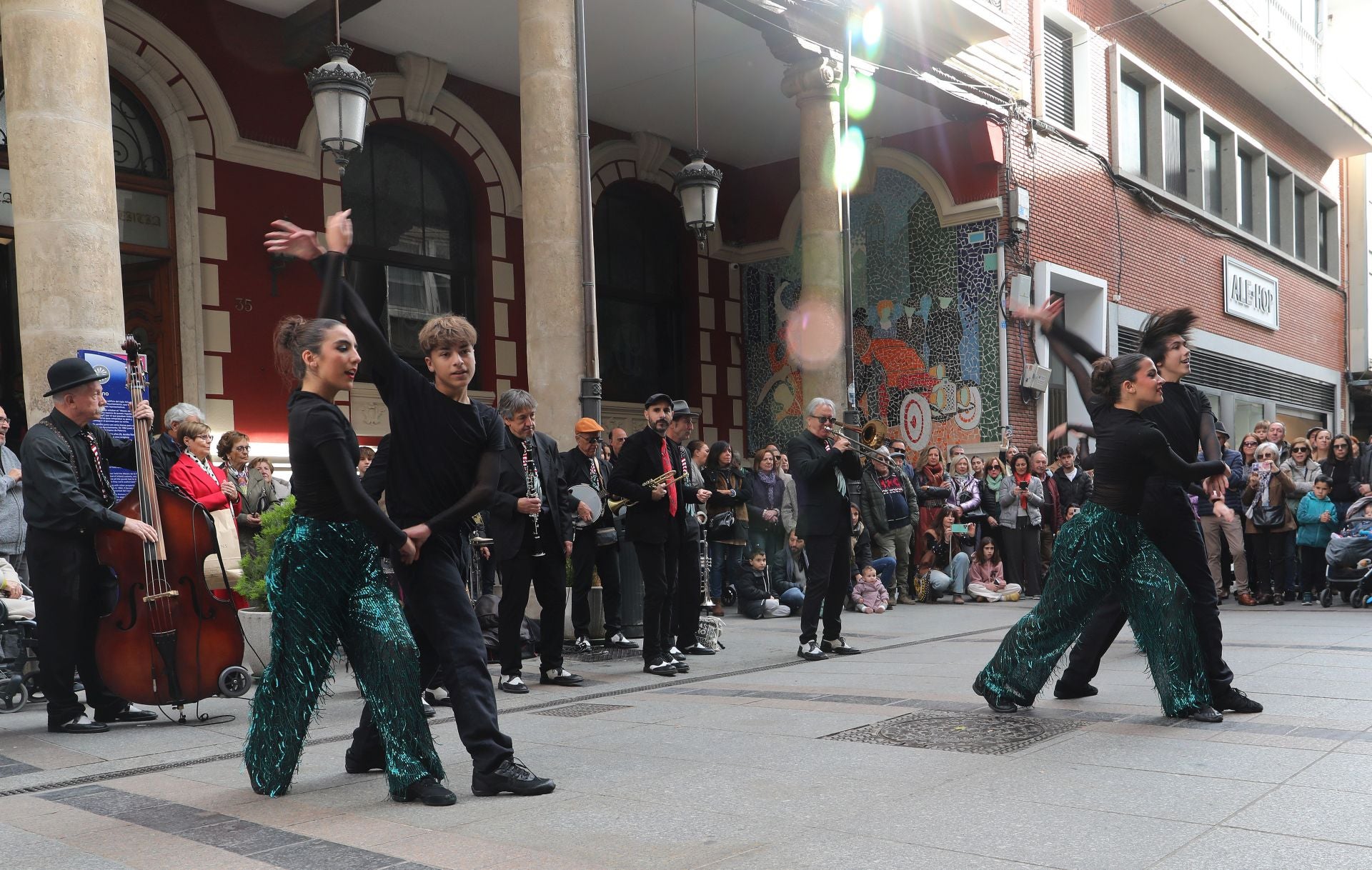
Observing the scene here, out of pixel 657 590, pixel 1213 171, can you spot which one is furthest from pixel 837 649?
pixel 1213 171

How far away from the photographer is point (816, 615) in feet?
27.5

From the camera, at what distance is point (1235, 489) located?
43.0 ft

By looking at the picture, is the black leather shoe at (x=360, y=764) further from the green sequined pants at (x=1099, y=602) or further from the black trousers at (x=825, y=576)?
the black trousers at (x=825, y=576)

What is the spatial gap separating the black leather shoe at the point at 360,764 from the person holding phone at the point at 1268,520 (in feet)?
35.6

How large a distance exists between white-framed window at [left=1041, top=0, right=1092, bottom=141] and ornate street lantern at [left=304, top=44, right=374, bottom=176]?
12.6 metres

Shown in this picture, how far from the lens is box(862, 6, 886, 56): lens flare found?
48.1 ft

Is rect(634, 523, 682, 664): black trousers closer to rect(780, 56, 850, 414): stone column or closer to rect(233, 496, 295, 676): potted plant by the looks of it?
rect(233, 496, 295, 676): potted plant

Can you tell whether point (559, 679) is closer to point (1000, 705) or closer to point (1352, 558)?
point (1000, 705)

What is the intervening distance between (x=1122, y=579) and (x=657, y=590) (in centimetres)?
317

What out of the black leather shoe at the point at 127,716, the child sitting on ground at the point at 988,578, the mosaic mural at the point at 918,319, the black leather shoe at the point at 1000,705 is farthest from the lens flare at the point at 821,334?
the black leather shoe at the point at 127,716

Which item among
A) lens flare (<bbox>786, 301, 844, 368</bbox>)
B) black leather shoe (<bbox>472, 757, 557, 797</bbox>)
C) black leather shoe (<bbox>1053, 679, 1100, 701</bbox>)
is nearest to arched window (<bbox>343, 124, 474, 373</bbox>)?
lens flare (<bbox>786, 301, 844, 368</bbox>)

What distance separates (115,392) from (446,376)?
172 inches

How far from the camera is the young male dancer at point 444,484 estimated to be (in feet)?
14.4

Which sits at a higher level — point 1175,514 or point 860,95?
point 860,95
